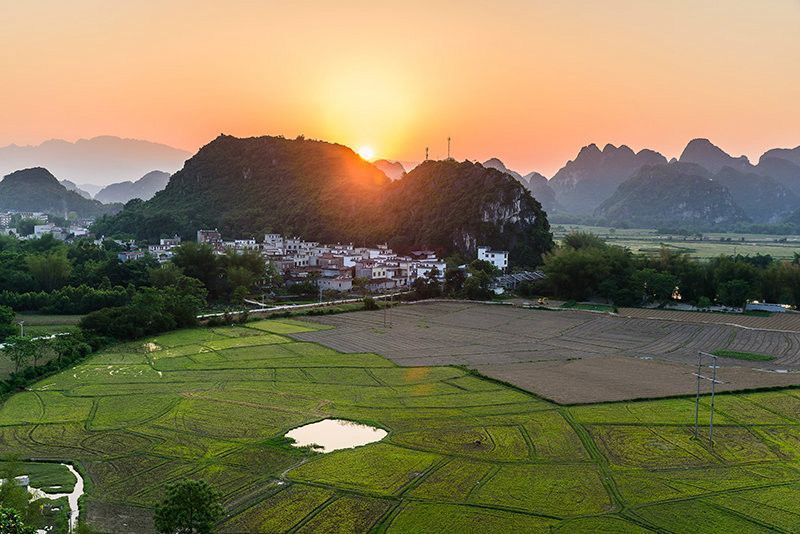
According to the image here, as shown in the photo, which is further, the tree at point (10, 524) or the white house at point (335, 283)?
the white house at point (335, 283)

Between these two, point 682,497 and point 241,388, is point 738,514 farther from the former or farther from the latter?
point 241,388

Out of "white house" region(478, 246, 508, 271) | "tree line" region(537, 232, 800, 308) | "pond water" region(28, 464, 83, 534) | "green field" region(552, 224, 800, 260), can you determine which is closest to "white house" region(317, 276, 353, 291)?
"tree line" region(537, 232, 800, 308)

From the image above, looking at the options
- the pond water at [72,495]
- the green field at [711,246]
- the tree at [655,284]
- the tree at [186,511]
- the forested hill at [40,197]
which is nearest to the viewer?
the tree at [186,511]

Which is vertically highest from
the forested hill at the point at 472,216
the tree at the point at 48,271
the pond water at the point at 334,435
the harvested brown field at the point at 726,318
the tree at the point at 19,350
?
the forested hill at the point at 472,216

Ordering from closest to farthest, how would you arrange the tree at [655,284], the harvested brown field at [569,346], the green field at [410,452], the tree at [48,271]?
the green field at [410,452]
the harvested brown field at [569,346]
the tree at [48,271]
the tree at [655,284]

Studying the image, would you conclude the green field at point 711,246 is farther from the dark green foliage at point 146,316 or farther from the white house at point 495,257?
the dark green foliage at point 146,316

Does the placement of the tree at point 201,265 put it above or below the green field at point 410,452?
above

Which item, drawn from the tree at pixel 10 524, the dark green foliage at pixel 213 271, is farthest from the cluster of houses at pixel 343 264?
the tree at pixel 10 524
